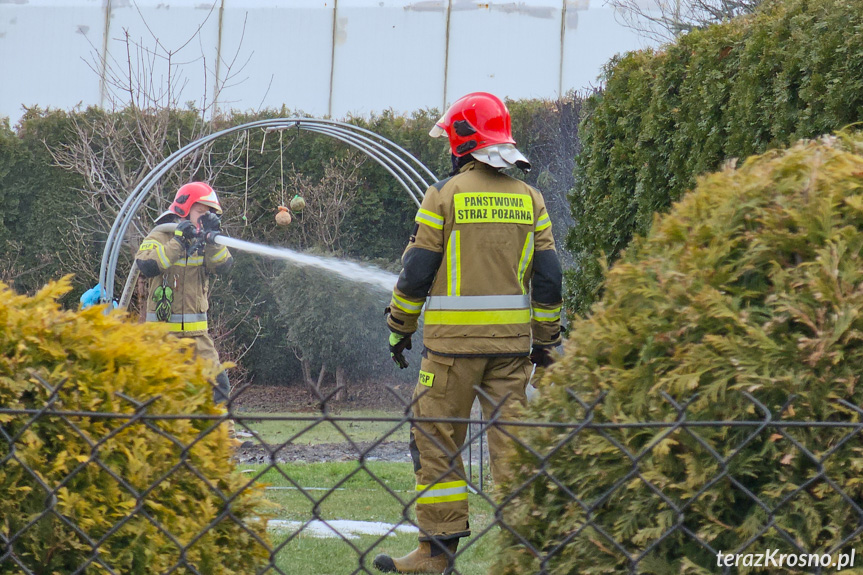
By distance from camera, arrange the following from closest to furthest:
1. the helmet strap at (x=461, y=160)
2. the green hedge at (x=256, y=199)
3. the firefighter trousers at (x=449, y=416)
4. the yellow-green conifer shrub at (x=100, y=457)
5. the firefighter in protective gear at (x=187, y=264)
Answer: the yellow-green conifer shrub at (x=100, y=457), the firefighter trousers at (x=449, y=416), the helmet strap at (x=461, y=160), the firefighter in protective gear at (x=187, y=264), the green hedge at (x=256, y=199)

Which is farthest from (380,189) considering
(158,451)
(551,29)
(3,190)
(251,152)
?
(158,451)

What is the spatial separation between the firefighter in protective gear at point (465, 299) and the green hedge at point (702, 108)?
915 mm

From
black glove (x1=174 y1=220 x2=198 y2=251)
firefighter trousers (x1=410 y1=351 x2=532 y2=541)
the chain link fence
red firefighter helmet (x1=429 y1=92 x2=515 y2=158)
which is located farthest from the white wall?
the chain link fence

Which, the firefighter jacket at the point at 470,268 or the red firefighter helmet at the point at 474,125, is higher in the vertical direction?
the red firefighter helmet at the point at 474,125

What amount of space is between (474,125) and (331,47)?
367 inches

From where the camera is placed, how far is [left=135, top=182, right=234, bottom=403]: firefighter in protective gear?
6762mm

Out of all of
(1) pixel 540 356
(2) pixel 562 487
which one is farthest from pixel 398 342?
(2) pixel 562 487

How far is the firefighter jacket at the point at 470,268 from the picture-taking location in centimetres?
398

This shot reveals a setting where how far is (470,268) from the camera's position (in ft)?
13.1

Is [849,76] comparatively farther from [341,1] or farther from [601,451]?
[341,1]

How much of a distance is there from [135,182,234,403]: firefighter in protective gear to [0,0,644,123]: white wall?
5.67 meters

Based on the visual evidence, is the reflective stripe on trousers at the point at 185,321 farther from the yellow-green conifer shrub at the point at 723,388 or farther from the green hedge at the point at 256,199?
the yellow-green conifer shrub at the point at 723,388

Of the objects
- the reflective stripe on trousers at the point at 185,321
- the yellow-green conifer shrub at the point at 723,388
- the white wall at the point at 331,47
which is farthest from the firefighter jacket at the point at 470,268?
the white wall at the point at 331,47

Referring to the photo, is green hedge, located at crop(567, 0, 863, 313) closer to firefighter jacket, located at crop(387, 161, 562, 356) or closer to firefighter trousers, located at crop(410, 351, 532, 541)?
firefighter jacket, located at crop(387, 161, 562, 356)
